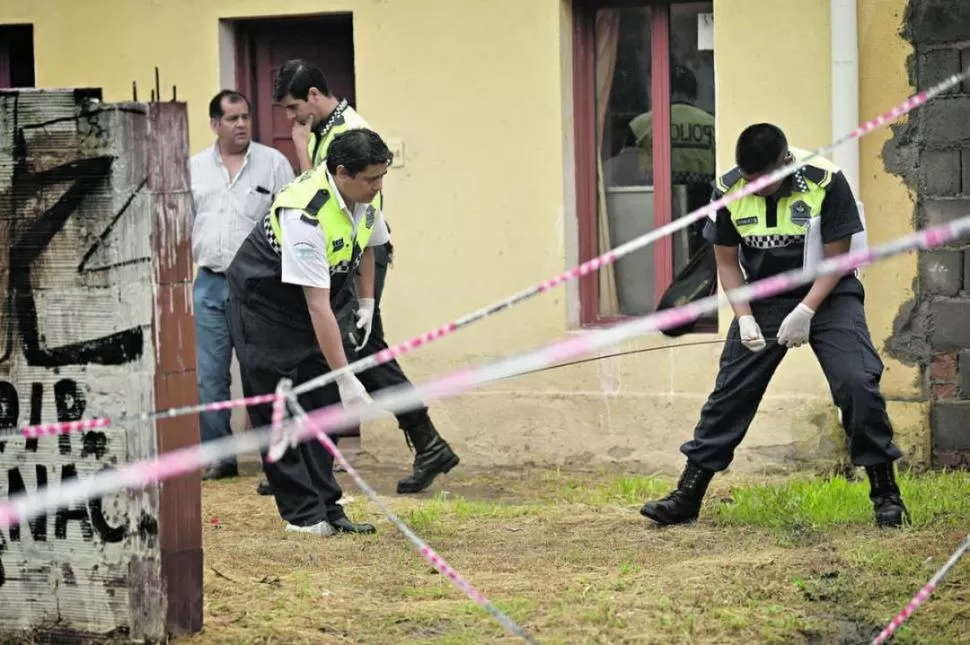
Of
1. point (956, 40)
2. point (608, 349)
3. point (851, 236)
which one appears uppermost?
point (956, 40)

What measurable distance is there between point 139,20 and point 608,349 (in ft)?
11.6

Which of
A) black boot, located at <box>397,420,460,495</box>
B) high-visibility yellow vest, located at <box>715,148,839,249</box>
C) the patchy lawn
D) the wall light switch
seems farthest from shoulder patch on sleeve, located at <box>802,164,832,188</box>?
the wall light switch

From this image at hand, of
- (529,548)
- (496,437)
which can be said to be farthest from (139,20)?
(529,548)

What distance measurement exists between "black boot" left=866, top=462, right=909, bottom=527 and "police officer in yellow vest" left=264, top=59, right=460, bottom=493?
237 centimetres

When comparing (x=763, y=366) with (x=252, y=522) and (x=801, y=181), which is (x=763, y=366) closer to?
(x=801, y=181)

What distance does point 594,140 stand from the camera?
909cm

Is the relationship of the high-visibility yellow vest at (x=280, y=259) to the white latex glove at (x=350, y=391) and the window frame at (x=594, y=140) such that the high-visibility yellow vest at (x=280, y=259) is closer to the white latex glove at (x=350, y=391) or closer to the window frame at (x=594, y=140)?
the white latex glove at (x=350, y=391)

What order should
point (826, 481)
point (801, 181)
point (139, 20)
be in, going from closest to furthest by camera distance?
1. point (801, 181)
2. point (826, 481)
3. point (139, 20)

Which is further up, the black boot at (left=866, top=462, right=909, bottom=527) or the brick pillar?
the brick pillar

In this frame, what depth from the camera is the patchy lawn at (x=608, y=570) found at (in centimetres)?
540

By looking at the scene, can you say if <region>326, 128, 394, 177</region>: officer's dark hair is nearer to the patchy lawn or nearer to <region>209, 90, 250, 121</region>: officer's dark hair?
the patchy lawn

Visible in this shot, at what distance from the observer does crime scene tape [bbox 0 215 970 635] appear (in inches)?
198

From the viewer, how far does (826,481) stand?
8.25 m

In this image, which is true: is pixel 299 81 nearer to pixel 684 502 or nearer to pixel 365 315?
pixel 365 315
